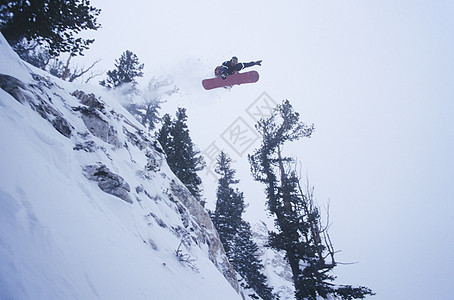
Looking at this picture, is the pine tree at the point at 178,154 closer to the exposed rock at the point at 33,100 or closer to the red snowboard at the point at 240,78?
the red snowboard at the point at 240,78

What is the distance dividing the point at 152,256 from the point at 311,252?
8057 mm

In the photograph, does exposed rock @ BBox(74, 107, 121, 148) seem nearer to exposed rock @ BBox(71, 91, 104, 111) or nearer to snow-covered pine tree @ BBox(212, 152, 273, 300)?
exposed rock @ BBox(71, 91, 104, 111)

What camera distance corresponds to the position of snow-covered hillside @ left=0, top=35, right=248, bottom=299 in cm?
197

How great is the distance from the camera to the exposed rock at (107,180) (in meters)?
5.09

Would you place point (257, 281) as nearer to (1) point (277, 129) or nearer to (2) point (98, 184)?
(1) point (277, 129)

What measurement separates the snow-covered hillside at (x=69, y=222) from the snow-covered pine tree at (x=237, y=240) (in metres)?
13.8

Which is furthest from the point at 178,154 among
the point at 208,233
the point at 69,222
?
the point at 69,222

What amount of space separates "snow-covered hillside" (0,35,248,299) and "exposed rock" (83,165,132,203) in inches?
0.9

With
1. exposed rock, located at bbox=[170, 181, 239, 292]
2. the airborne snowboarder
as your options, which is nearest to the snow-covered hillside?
exposed rock, located at bbox=[170, 181, 239, 292]

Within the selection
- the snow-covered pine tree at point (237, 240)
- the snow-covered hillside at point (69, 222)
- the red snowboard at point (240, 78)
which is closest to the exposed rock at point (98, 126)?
the snow-covered hillside at point (69, 222)

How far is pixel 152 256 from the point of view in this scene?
4.10m

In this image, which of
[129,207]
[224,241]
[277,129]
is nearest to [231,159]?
[224,241]

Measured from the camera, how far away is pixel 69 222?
2.78m

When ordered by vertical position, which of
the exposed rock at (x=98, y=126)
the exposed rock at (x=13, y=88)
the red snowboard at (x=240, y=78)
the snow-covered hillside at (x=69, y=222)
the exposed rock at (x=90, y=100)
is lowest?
the snow-covered hillside at (x=69, y=222)
